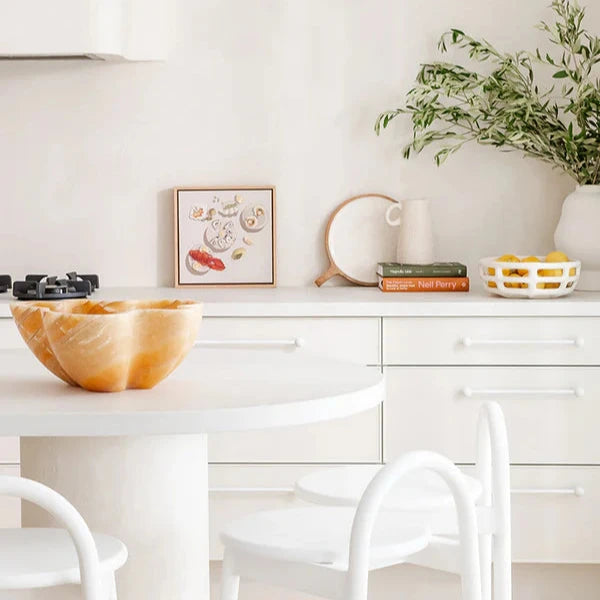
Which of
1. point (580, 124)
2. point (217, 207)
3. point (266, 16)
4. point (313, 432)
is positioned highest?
point (266, 16)

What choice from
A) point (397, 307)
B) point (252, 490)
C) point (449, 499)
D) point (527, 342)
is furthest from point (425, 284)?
point (449, 499)

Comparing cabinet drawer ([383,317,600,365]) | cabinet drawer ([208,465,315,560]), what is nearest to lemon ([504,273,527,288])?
cabinet drawer ([383,317,600,365])

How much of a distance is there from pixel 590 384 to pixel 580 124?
79 centimetres

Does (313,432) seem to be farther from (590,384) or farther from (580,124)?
(580,124)

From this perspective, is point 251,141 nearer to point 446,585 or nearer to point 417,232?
point 417,232

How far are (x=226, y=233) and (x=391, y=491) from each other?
5.69 feet

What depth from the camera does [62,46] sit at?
130 inches

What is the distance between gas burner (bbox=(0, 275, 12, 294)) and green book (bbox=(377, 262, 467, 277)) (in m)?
1.10

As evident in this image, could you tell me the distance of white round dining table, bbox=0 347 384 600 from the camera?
1.79 m

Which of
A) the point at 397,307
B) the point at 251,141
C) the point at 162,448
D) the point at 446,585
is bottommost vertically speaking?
the point at 446,585

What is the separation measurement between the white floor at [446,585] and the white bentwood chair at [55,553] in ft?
5.50

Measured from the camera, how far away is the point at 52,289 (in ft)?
10.8

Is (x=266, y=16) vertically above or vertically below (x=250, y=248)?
above

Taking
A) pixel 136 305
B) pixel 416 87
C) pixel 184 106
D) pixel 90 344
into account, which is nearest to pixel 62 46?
pixel 184 106
